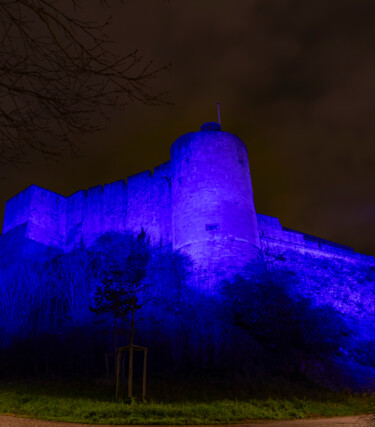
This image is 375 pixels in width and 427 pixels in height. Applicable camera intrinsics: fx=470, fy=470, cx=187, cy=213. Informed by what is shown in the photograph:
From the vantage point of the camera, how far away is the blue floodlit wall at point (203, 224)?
16016 millimetres

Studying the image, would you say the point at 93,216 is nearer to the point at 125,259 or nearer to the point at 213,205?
the point at 125,259

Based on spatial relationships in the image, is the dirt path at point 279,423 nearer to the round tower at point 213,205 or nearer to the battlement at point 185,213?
the round tower at point 213,205

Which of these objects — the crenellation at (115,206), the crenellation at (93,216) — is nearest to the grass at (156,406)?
the crenellation at (115,206)

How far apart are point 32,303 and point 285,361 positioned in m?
7.35

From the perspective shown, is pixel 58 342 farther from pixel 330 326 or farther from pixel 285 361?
pixel 330 326

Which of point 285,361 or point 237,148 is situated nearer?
point 285,361

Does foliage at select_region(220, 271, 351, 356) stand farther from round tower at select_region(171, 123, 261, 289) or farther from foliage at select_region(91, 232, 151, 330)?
foliage at select_region(91, 232, 151, 330)

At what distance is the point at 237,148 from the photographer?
58.8 ft

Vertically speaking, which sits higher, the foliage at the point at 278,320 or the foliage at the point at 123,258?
the foliage at the point at 123,258

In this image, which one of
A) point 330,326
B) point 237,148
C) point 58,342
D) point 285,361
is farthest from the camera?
point 237,148

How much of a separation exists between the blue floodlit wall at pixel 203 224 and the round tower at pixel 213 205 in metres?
0.04

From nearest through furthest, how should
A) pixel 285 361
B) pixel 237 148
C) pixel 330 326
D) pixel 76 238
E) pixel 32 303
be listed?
pixel 285 361, pixel 330 326, pixel 32 303, pixel 237 148, pixel 76 238

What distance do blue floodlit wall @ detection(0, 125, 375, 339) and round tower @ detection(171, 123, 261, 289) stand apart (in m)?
0.04

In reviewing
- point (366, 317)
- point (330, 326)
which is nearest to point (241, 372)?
point (330, 326)
